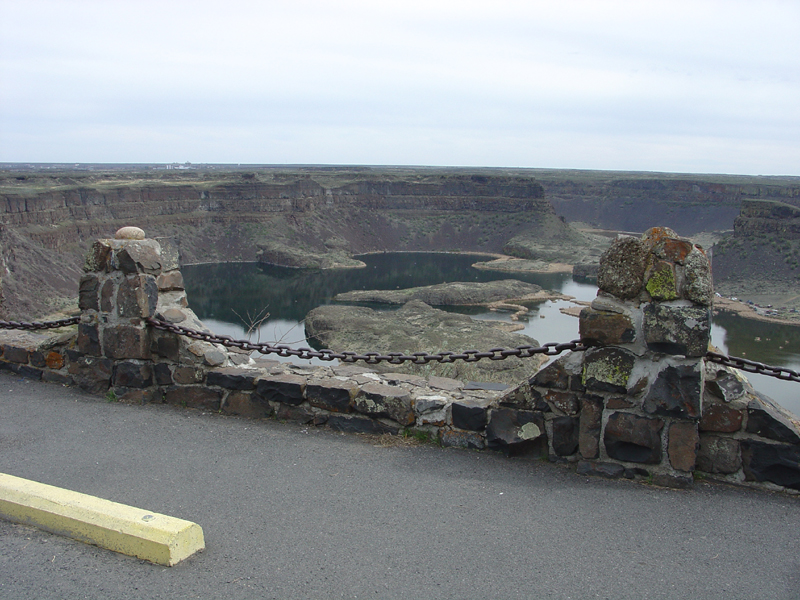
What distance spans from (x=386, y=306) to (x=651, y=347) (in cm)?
4141

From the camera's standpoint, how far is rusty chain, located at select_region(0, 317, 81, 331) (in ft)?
19.5

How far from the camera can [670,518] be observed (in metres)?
3.51

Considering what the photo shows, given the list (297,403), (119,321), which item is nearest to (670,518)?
(297,403)

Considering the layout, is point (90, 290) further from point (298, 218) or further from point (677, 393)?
point (298, 218)

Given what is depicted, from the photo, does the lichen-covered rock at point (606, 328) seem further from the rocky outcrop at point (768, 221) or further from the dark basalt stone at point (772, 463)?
the rocky outcrop at point (768, 221)

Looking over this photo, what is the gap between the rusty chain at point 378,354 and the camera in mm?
4320

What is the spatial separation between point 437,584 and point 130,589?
4.38 ft

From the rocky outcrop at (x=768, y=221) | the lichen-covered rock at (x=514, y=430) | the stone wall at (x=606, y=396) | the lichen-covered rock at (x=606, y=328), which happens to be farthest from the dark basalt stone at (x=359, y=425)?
the rocky outcrop at (x=768, y=221)

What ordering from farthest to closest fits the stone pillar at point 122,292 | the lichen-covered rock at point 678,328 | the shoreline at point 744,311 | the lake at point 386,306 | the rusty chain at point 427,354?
1. the shoreline at point 744,311
2. the lake at point 386,306
3. the stone pillar at point 122,292
4. the rusty chain at point 427,354
5. the lichen-covered rock at point 678,328

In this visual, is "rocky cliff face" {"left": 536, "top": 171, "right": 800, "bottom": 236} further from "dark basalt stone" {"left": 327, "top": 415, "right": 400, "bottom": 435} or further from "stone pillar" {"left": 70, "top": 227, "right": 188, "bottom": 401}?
"stone pillar" {"left": 70, "top": 227, "right": 188, "bottom": 401}

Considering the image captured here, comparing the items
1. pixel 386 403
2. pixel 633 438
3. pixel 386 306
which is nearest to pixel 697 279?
pixel 633 438

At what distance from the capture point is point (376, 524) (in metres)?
3.46

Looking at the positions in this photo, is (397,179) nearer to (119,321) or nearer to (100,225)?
(100,225)

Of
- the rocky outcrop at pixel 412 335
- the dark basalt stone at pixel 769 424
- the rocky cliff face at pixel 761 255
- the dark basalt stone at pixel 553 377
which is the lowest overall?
the rocky outcrop at pixel 412 335
